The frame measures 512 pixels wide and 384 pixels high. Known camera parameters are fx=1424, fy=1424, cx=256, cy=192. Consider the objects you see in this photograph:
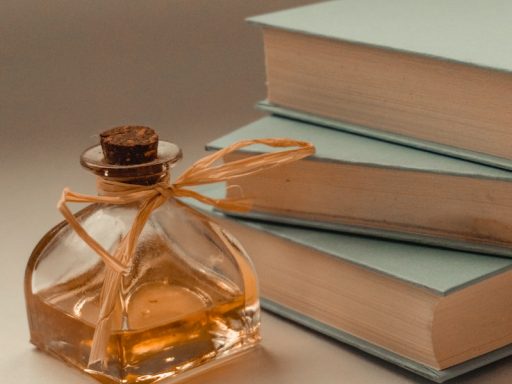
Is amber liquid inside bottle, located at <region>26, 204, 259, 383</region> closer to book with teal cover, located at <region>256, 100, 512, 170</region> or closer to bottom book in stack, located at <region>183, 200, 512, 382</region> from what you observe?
bottom book in stack, located at <region>183, 200, 512, 382</region>

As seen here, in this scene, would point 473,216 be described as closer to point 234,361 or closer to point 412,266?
point 412,266

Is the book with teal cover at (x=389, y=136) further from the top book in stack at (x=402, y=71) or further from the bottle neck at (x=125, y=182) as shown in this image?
the bottle neck at (x=125, y=182)

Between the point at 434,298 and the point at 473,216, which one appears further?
the point at 473,216

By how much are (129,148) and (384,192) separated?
347 mm

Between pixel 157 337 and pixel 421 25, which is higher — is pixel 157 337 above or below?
below

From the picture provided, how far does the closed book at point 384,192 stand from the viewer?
1661 mm

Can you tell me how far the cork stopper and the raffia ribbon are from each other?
30 millimetres

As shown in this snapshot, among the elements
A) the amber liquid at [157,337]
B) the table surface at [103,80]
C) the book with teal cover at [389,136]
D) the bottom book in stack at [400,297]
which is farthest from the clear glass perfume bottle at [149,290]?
the table surface at [103,80]

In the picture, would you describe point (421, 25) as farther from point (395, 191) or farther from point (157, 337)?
point (157, 337)

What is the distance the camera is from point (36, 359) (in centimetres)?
169

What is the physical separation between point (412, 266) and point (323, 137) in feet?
0.90

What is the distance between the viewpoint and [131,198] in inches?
61.8

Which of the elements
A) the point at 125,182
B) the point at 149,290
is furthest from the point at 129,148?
the point at 149,290

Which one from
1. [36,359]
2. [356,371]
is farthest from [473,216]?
[36,359]
